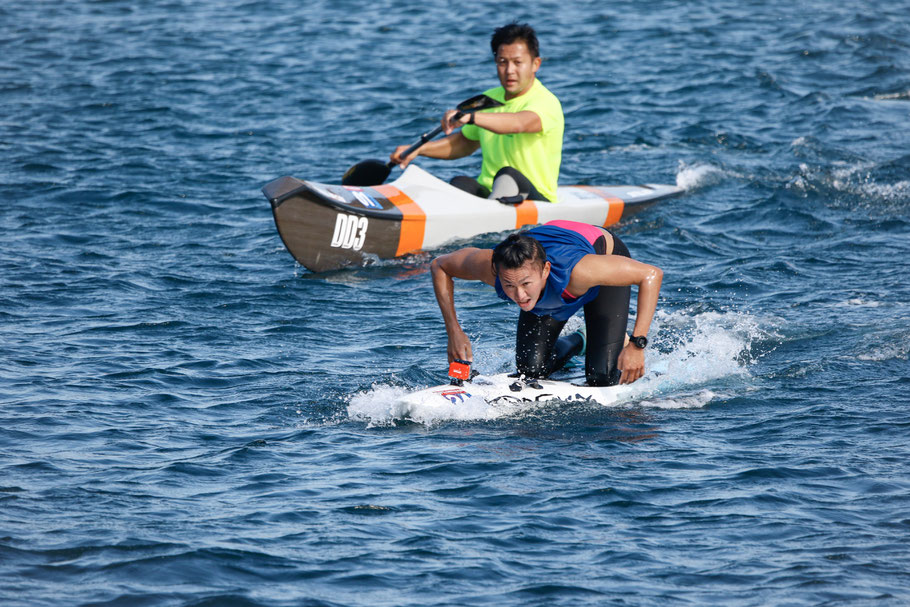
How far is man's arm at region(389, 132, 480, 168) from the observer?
31.2ft

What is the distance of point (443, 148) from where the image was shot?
965cm

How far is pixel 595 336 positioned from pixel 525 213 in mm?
3599

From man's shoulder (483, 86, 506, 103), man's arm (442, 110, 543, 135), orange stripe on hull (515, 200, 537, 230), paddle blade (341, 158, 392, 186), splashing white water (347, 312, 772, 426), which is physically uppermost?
man's shoulder (483, 86, 506, 103)

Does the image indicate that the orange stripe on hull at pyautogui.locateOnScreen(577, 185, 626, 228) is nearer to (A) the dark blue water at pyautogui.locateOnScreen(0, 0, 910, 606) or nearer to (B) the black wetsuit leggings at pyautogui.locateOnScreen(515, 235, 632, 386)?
(A) the dark blue water at pyautogui.locateOnScreen(0, 0, 910, 606)

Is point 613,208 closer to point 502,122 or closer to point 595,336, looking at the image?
point 502,122

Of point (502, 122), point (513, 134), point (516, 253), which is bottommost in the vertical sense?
point (516, 253)

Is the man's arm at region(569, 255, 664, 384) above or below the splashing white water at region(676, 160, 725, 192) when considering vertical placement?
above

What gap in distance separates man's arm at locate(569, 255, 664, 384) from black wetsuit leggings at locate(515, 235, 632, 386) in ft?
1.39

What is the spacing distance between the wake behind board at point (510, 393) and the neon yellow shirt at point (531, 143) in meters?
3.55

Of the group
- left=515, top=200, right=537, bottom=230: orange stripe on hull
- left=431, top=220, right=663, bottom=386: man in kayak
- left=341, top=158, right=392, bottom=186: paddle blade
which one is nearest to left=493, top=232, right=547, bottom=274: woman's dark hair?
left=431, top=220, right=663, bottom=386: man in kayak

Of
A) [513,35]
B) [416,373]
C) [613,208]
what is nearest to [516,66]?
[513,35]

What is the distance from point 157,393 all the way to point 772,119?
397 inches

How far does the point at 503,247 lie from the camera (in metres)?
5.32

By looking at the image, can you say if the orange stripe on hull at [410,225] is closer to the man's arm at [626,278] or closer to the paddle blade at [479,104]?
the paddle blade at [479,104]
